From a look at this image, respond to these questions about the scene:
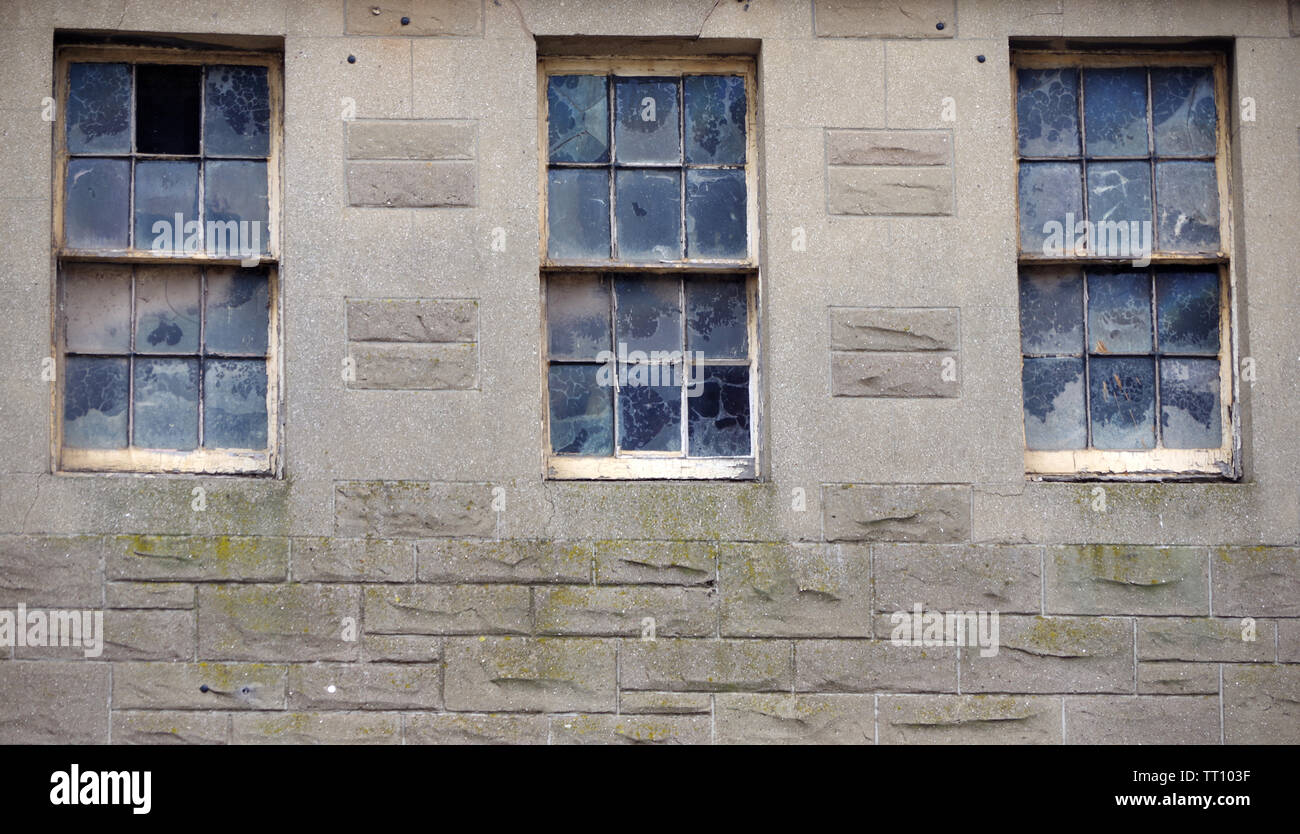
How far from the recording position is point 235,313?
21.4 ft

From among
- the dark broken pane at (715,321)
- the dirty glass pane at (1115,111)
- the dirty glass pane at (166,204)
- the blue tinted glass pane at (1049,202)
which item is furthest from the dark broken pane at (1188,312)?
the dirty glass pane at (166,204)

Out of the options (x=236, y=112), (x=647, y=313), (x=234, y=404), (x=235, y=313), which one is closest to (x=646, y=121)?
(x=647, y=313)

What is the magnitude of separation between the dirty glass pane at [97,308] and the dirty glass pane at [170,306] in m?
0.08

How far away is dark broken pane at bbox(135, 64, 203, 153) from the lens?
21.4 feet

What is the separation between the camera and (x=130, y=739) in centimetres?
614

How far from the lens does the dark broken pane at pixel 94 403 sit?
21.0ft

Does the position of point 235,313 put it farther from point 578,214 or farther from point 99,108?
point 578,214

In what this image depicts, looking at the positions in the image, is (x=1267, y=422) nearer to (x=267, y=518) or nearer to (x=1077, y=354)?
(x=1077, y=354)

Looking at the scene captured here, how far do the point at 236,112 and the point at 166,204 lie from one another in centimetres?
57

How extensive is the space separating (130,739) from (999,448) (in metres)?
4.31

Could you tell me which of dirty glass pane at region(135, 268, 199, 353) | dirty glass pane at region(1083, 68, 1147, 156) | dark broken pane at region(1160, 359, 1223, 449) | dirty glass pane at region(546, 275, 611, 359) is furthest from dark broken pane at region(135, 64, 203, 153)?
dark broken pane at region(1160, 359, 1223, 449)

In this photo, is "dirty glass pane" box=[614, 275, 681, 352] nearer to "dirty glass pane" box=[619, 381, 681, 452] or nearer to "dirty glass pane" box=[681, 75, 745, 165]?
"dirty glass pane" box=[619, 381, 681, 452]

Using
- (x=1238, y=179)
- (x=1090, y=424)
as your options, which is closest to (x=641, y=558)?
(x=1090, y=424)

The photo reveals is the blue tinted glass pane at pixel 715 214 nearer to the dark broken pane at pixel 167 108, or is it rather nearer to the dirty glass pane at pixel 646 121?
the dirty glass pane at pixel 646 121
